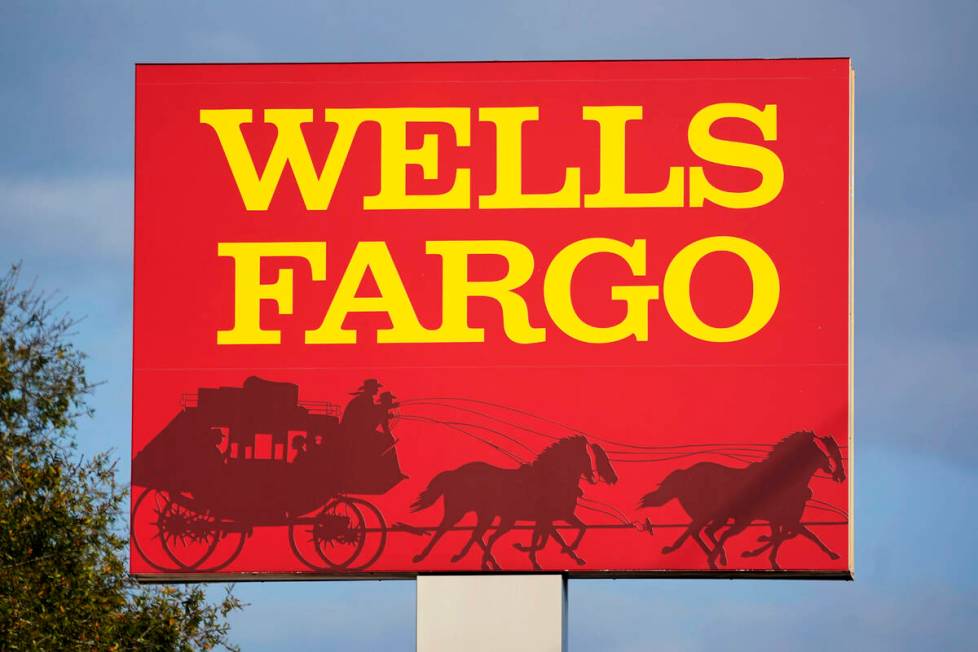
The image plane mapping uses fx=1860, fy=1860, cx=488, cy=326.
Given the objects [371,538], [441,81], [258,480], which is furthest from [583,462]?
[441,81]

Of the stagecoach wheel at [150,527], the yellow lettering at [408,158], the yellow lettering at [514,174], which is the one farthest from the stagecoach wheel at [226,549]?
the yellow lettering at [514,174]

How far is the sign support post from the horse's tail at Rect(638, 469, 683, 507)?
1130mm

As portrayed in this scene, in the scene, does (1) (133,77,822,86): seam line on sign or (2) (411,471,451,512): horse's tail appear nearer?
(2) (411,471,451,512): horse's tail

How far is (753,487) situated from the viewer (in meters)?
18.6

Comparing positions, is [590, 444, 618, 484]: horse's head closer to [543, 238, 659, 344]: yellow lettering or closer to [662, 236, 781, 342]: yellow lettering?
[543, 238, 659, 344]: yellow lettering

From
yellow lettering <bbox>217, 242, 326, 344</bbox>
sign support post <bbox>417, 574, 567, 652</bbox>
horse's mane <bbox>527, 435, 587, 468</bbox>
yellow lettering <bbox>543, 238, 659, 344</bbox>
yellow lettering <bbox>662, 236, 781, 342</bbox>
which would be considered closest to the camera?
sign support post <bbox>417, 574, 567, 652</bbox>

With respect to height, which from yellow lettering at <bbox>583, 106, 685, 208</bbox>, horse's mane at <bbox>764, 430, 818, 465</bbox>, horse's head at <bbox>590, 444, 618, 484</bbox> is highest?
yellow lettering at <bbox>583, 106, 685, 208</bbox>

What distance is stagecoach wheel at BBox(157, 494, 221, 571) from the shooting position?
18.8 metres

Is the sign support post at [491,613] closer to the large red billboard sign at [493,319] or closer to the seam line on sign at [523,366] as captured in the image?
the large red billboard sign at [493,319]

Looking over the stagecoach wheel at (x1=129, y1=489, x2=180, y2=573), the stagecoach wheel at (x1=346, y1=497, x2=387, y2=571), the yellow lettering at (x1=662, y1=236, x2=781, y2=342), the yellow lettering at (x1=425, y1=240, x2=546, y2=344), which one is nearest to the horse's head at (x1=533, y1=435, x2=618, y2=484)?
the yellow lettering at (x1=425, y1=240, x2=546, y2=344)

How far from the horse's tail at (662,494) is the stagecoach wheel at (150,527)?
15.7 ft

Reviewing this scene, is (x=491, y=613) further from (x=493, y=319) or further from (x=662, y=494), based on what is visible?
(x=493, y=319)

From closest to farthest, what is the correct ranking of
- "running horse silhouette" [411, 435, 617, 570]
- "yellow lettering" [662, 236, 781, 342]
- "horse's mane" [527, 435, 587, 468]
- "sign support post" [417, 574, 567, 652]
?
"sign support post" [417, 574, 567, 652]
"running horse silhouette" [411, 435, 617, 570]
"horse's mane" [527, 435, 587, 468]
"yellow lettering" [662, 236, 781, 342]

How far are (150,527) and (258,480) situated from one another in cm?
120
